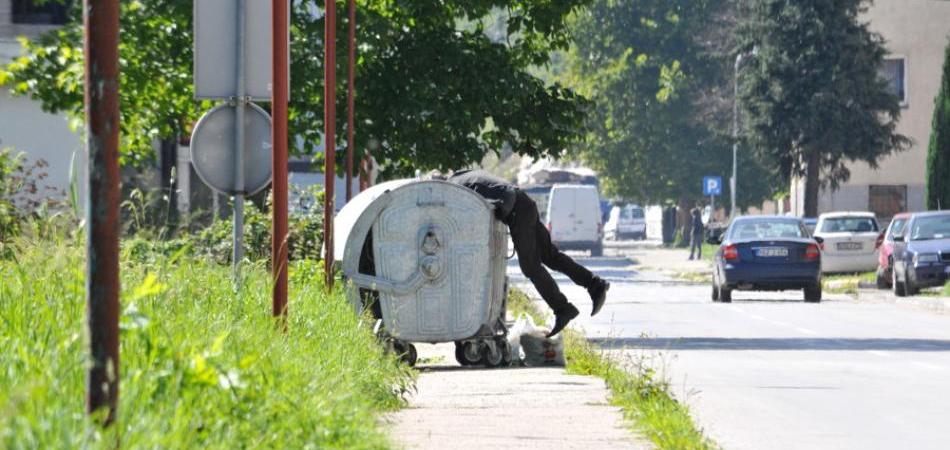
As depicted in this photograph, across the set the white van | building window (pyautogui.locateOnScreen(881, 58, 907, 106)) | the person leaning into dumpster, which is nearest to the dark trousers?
the person leaning into dumpster

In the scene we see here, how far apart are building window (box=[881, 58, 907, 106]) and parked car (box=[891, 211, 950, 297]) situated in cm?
2640

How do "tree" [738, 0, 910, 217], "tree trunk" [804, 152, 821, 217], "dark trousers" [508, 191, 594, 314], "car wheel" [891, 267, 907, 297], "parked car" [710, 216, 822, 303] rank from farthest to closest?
"tree trunk" [804, 152, 821, 217]
"tree" [738, 0, 910, 217]
"car wheel" [891, 267, 907, 297]
"parked car" [710, 216, 822, 303]
"dark trousers" [508, 191, 594, 314]

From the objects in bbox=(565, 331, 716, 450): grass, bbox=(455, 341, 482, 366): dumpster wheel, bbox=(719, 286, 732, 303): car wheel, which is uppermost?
bbox=(565, 331, 716, 450): grass

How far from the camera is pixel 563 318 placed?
1723 cm

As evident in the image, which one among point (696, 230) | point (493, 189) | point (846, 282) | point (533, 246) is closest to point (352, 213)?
point (493, 189)

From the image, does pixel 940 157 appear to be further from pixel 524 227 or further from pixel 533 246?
pixel 524 227

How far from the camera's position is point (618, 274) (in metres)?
55.5

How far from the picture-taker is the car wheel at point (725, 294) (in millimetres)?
34344

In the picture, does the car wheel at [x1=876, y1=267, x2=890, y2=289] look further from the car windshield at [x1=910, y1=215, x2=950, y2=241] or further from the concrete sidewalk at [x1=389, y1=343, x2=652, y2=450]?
the concrete sidewalk at [x1=389, y1=343, x2=652, y2=450]

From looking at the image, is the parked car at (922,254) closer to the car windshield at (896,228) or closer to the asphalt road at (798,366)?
the car windshield at (896,228)

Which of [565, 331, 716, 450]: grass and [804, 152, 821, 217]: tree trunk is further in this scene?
[804, 152, 821, 217]: tree trunk

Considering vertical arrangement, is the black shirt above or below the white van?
above

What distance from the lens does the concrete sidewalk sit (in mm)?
10281

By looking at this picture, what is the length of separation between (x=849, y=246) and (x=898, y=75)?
18.2 meters
